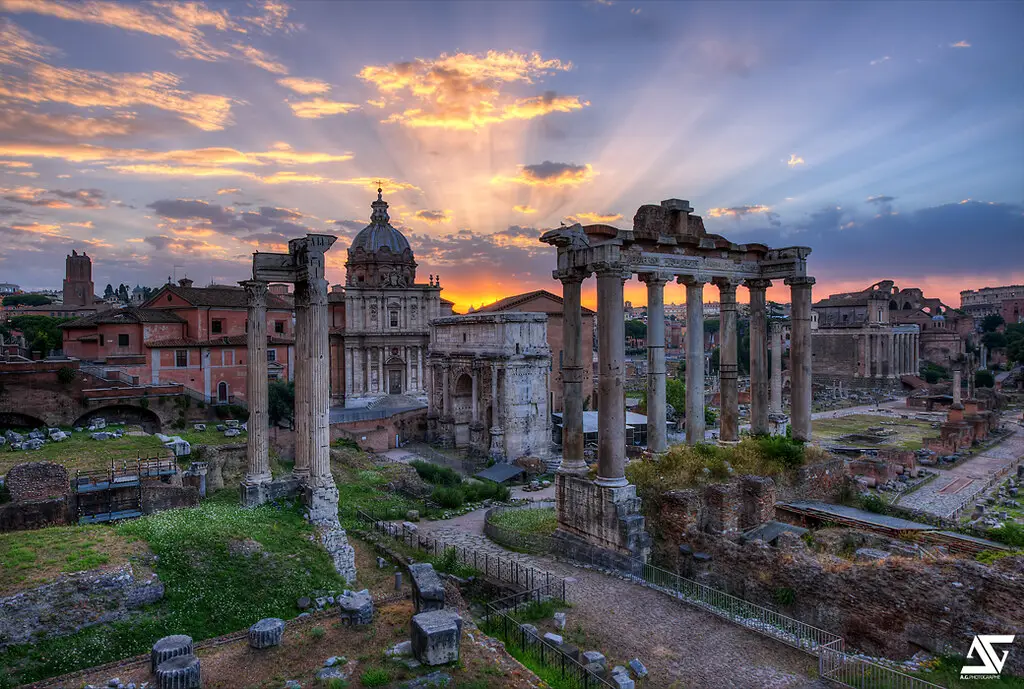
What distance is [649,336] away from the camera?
687 inches

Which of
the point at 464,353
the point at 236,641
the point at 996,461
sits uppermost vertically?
the point at 464,353

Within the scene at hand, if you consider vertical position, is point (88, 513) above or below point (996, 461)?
above

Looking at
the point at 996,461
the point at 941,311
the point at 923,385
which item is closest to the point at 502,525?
the point at 996,461

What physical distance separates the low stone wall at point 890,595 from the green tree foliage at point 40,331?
5448cm

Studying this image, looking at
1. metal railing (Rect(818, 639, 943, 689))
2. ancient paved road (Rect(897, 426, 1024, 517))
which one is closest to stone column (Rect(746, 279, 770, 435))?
ancient paved road (Rect(897, 426, 1024, 517))

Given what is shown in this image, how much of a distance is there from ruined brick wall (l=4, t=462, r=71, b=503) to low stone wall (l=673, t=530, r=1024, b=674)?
16.9 metres

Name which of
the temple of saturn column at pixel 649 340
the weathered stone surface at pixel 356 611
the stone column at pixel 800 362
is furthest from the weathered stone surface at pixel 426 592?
the stone column at pixel 800 362

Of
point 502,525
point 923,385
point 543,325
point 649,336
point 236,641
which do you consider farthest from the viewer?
point 923,385

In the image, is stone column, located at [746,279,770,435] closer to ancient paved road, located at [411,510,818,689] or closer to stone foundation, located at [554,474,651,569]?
stone foundation, located at [554,474,651,569]

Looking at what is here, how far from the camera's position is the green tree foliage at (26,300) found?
4601 inches

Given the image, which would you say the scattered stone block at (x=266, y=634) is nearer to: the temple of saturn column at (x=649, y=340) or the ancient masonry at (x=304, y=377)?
the ancient masonry at (x=304, y=377)

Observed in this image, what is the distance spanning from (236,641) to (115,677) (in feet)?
5.99

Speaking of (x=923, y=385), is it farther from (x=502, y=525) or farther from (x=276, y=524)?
(x=276, y=524)

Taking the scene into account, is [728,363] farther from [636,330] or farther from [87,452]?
[636,330]
